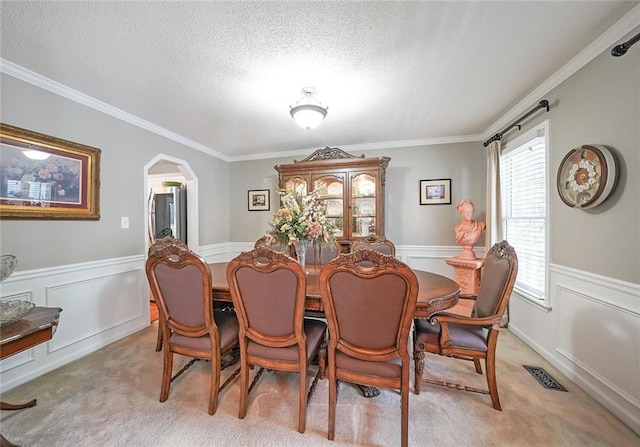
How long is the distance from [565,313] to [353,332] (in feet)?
6.19

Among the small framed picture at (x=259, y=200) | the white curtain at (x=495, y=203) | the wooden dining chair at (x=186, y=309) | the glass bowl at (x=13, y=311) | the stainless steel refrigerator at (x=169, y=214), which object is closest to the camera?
the glass bowl at (x=13, y=311)

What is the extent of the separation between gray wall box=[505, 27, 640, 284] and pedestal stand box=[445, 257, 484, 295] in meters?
0.92

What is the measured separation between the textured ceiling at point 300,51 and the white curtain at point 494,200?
0.48 metres

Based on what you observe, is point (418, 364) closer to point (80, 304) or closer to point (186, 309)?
point (186, 309)

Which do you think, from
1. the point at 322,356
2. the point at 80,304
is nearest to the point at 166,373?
the point at 322,356

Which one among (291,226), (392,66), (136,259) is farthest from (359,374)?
(136,259)

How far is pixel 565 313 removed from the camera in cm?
207

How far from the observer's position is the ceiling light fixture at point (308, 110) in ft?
7.13

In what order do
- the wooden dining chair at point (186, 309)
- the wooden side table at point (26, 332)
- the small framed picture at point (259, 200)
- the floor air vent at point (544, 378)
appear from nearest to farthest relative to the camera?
the wooden side table at point (26, 332)
the wooden dining chair at point (186, 309)
the floor air vent at point (544, 378)
the small framed picture at point (259, 200)

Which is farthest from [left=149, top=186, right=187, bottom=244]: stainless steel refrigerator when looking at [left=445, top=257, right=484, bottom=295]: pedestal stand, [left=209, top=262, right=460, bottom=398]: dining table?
[left=445, top=257, right=484, bottom=295]: pedestal stand

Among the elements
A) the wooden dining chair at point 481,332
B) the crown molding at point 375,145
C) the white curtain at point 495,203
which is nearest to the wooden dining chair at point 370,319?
the wooden dining chair at point 481,332

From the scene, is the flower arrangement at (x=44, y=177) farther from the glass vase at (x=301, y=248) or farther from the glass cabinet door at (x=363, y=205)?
the glass cabinet door at (x=363, y=205)

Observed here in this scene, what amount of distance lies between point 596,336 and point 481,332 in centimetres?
77

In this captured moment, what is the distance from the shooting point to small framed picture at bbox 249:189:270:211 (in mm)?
4496
